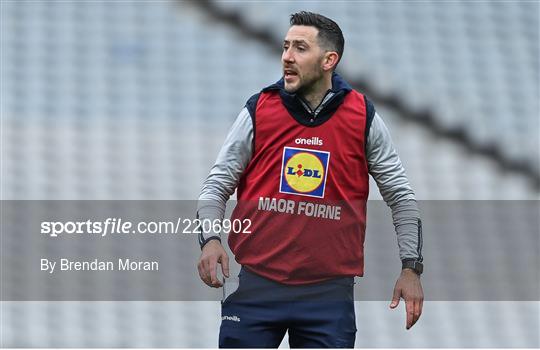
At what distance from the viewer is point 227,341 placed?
1474 mm

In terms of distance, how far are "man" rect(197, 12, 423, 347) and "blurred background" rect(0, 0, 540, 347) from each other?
1955 millimetres

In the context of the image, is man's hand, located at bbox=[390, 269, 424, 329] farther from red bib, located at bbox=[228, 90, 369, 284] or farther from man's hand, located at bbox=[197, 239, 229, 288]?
man's hand, located at bbox=[197, 239, 229, 288]

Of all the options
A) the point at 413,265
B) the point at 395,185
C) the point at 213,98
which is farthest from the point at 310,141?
the point at 213,98

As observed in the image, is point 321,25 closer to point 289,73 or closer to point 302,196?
point 289,73

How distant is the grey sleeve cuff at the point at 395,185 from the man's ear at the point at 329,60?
110 millimetres

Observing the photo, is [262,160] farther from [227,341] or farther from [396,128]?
[396,128]

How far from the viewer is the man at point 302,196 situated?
1.45m

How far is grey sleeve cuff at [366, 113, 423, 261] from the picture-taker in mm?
1479

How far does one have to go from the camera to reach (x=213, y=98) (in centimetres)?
389

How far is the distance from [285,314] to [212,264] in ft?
0.51

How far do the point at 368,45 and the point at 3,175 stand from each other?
1.67m

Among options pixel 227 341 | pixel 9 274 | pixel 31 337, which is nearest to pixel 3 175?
pixel 9 274

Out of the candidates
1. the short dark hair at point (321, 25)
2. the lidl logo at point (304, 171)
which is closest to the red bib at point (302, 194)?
the lidl logo at point (304, 171)

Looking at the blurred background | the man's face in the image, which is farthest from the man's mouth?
the blurred background
